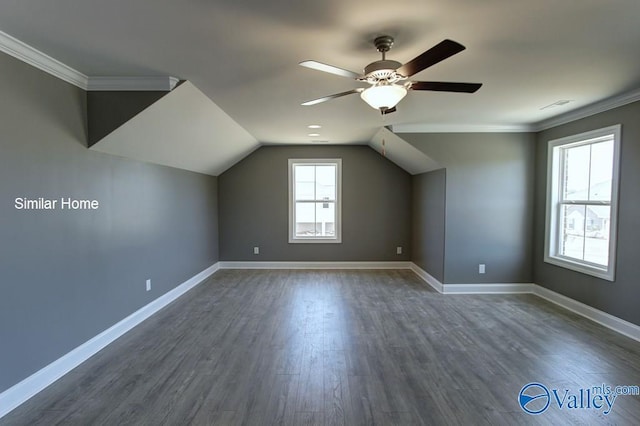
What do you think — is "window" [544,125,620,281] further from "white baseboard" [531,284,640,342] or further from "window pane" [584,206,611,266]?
"white baseboard" [531,284,640,342]

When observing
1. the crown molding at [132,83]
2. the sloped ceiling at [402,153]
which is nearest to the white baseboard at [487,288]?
the sloped ceiling at [402,153]

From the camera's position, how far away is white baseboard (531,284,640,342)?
3223 mm

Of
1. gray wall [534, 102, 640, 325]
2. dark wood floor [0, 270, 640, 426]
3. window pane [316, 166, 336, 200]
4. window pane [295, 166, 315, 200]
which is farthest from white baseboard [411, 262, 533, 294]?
window pane [295, 166, 315, 200]

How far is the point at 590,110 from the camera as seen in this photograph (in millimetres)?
3652

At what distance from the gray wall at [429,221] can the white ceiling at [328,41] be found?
6.14 feet

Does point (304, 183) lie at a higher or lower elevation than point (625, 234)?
higher

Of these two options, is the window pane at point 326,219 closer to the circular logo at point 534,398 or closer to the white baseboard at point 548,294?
the white baseboard at point 548,294

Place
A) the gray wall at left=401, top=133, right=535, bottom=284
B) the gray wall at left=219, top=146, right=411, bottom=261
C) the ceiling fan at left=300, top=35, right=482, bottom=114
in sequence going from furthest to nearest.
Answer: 1. the gray wall at left=219, top=146, right=411, bottom=261
2. the gray wall at left=401, top=133, right=535, bottom=284
3. the ceiling fan at left=300, top=35, right=482, bottom=114

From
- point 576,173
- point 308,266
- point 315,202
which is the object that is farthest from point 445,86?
point 308,266

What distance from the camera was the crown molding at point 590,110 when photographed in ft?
10.5

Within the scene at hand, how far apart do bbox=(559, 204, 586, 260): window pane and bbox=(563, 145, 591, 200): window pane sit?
6.2 inches

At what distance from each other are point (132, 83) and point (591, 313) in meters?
5.36

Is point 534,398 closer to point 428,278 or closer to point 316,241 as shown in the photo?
point 428,278

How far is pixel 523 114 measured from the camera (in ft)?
13.0
